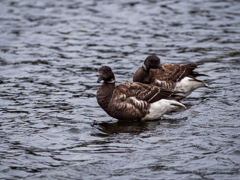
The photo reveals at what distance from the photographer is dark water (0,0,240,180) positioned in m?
8.01

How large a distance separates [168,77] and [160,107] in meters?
2.06

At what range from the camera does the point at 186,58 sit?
17062 mm

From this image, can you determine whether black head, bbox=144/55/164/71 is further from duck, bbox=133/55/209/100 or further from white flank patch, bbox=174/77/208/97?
white flank patch, bbox=174/77/208/97

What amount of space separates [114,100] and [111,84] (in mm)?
521

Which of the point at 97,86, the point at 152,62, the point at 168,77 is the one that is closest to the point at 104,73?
the point at 152,62

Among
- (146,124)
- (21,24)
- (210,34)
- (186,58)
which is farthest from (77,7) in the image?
(146,124)

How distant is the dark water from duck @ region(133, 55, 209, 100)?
0.52 meters

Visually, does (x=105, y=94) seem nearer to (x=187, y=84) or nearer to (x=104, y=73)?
(x=104, y=73)

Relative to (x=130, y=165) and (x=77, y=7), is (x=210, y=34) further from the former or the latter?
(x=130, y=165)

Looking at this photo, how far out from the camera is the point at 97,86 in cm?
1423

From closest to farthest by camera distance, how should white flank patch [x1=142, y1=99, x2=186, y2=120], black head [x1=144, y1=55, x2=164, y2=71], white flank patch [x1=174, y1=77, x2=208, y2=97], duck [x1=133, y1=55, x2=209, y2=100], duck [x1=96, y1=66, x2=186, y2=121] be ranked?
duck [x1=96, y1=66, x2=186, y2=121] < white flank patch [x1=142, y1=99, x2=186, y2=120] < black head [x1=144, y1=55, x2=164, y2=71] < duck [x1=133, y1=55, x2=209, y2=100] < white flank patch [x1=174, y1=77, x2=208, y2=97]

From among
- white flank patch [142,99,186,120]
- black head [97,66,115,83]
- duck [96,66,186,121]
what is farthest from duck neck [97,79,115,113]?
white flank patch [142,99,186,120]

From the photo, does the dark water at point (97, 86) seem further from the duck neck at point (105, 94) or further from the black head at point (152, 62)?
the black head at point (152, 62)

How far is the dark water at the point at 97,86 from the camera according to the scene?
26.3 ft
